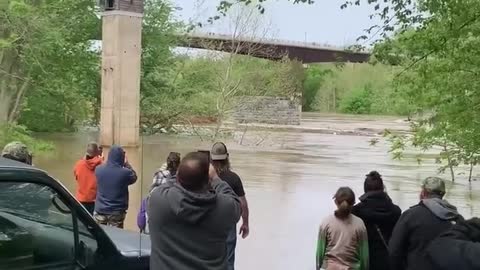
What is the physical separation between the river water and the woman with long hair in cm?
161

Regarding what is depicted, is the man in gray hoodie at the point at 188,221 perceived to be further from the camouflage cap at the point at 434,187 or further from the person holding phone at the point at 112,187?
the person holding phone at the point at 112,187

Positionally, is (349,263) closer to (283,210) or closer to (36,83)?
(283,210)

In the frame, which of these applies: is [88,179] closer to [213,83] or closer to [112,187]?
[112,187]

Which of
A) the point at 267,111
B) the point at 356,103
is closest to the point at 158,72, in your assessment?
the point at 267,111

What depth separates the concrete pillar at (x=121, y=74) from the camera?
2822 centimetres

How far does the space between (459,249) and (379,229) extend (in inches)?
122

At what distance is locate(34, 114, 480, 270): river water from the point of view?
37.1 ft

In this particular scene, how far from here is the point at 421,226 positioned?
4773mm

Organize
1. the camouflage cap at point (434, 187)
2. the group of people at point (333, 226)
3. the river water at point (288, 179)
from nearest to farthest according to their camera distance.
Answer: the group of people at point (333, 226) < the camouflage cap at point (434, 187) < the river water at point (288, 179)

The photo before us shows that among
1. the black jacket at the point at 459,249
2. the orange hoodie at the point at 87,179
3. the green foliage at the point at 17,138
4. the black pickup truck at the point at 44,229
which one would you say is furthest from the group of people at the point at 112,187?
the green foliage at the point at 17,138

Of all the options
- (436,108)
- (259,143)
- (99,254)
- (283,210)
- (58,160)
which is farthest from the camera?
(259,143)

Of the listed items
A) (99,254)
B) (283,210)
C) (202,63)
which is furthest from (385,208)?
(202,63)

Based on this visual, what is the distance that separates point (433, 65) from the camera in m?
10.4

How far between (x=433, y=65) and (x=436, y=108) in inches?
48.2
